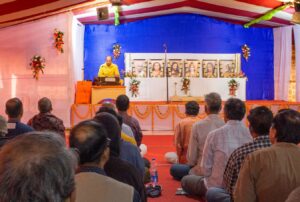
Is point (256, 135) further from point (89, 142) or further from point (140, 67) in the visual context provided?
point (140, 67)

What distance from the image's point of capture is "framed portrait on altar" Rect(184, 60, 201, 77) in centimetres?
1368

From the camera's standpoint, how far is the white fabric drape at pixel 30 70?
11109 millimetres

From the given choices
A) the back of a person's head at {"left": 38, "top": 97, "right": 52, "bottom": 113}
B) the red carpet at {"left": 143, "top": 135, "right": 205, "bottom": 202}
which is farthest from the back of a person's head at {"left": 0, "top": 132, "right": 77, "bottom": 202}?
the red carpet at {"left": 143, "top": 135, "right": 205, "bottom": 202}

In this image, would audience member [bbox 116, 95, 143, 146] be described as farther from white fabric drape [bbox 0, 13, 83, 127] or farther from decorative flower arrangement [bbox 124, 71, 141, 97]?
decorative flower arrangement [bbox 124, 71, 141, 97]

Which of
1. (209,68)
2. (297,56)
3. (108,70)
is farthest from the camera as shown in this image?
(209,68)

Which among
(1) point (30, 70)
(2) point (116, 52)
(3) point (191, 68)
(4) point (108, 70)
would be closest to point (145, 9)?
(2) point (116, 52)

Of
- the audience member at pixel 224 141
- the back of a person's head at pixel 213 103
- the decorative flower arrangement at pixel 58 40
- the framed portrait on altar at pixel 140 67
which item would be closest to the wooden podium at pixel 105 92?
the decorative flower arrangement at pixel 58 40

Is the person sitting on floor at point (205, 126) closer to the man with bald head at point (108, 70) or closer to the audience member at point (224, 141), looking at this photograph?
the audience member at point (224, 141)

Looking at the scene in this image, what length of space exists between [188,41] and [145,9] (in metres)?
2.18

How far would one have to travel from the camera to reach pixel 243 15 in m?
12.9

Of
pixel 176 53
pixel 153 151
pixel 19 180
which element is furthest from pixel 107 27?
pixel 19 180

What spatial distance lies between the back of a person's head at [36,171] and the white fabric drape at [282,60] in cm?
1345

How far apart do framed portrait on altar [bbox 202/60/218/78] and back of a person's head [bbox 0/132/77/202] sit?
504 inches

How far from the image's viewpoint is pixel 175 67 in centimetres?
1375
